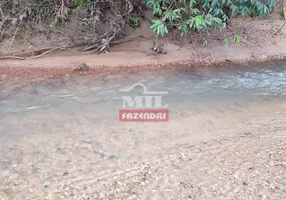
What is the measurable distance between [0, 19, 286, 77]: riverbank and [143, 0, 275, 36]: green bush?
50cm

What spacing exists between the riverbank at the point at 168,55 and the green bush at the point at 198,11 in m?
0.50

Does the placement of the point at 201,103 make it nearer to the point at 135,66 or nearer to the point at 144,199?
the point at 135,66

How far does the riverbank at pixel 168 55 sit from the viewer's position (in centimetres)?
411

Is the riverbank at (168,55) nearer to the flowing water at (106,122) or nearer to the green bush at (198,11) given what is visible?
the flowing water at (106,122)

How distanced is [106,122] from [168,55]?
7.40ft

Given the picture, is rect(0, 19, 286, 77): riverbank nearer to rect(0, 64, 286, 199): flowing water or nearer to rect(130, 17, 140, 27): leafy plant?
rect(130, 17, 140, 27): leafy plant

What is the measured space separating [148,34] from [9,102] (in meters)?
2.67

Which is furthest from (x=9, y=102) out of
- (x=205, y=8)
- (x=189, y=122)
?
(x=205, y=8)

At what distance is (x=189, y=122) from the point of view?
2.71 m

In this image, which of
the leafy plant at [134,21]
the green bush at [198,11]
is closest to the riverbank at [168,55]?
the leafy plant at [134,21]

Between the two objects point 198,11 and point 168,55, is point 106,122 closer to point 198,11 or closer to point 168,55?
point 168,55

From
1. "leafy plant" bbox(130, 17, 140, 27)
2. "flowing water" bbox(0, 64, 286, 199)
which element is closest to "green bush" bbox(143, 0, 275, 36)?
"leafy plant" bbox(130, 17, 140, 27)

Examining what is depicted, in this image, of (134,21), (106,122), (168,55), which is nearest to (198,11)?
(168,55)

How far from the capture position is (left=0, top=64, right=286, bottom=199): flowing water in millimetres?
1933
